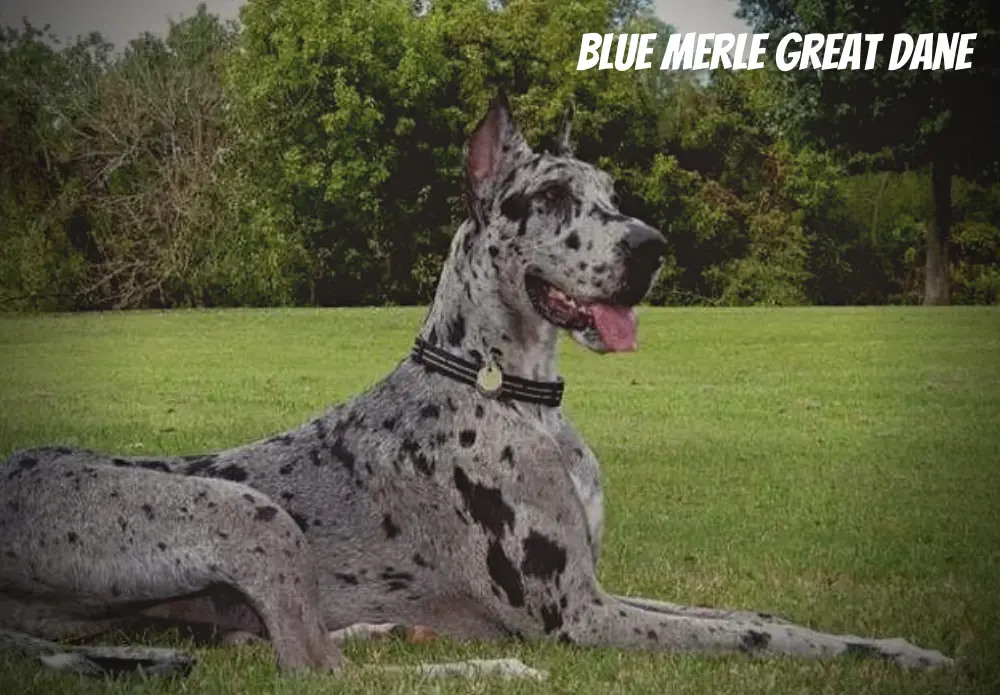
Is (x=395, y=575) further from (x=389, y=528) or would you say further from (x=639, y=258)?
(x=639, y=258)

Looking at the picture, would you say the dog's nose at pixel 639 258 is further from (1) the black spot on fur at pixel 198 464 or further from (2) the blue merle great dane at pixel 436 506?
(1) the black spot on fur at pixel 198 464

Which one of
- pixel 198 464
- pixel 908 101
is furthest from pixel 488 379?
pixel 908 101

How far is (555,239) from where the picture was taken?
13.9 feet

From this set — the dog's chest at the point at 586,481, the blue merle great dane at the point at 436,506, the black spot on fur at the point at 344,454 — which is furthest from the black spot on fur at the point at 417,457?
the dog's chest at the point at 586,481

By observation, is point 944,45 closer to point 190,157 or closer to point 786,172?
point 786,172

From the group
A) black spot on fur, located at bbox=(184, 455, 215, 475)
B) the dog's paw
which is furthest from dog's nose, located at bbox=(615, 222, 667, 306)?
black spot on fur, located at bbox=(184, 455, 215, 475)

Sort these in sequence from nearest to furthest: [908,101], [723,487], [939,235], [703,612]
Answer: [703,612]
[908,101]
[939,235]
[723,487]

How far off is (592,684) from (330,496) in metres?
0.93

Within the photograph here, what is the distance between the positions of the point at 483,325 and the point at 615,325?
15.7 inches

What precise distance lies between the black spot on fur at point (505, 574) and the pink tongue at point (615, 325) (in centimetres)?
66

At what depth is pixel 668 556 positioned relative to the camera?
5809 millimetres

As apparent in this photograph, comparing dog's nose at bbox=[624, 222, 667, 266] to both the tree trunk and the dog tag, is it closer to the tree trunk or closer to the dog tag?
the dog tag

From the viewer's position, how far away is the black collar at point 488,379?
4.39 meters

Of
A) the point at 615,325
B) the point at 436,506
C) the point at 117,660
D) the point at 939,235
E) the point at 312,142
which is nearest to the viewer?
the point at 117,660
